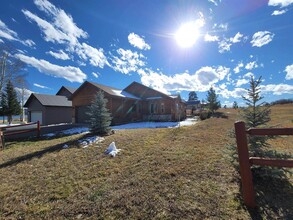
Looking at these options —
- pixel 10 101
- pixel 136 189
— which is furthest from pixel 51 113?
pixel 136 189

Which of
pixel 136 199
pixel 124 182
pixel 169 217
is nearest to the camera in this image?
pixel 169 217

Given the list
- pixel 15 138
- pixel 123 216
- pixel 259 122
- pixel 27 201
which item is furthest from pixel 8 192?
pixel 15 138

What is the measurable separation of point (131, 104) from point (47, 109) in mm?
12852

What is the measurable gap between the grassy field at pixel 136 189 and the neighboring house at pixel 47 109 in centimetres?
2029

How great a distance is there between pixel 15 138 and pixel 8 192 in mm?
10056

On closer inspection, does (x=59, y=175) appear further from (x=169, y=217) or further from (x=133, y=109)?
(x=133, y=109)

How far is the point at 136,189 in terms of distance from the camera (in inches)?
156

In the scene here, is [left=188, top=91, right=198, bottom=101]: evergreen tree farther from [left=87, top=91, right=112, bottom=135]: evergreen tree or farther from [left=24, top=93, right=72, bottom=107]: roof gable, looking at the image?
[left=87, top=91, right=112, bottom=135]: evergreen tree

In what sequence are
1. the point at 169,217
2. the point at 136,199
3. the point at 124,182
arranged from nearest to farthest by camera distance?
the point at 169,217 < the point at 136,199 < the point at 124,182

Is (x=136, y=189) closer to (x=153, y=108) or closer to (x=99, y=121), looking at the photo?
(x=99, y=121)

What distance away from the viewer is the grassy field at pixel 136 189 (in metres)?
3.13

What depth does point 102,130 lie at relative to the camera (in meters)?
11.0

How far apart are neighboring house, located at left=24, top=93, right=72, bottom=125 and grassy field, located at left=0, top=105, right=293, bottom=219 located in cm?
2029

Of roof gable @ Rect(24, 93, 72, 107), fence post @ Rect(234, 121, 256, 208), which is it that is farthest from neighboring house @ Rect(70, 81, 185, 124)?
fence post @ Rect(234, 121, 256, 208)
